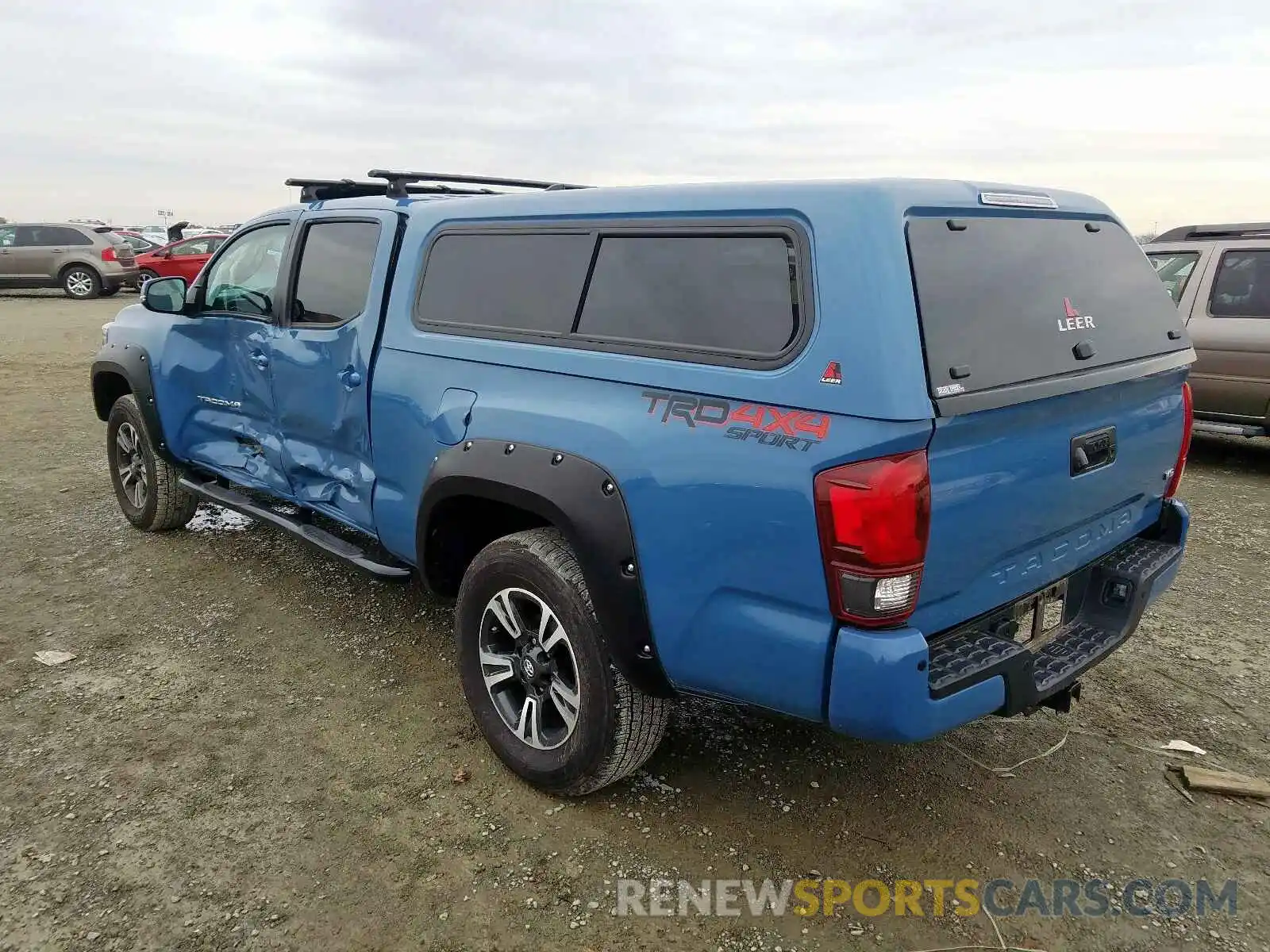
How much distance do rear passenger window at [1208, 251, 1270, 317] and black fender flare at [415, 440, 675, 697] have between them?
21.0 ft

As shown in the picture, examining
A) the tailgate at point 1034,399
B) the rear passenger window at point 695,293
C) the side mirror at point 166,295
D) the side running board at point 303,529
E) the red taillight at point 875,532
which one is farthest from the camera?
the side mirror at point 166,295

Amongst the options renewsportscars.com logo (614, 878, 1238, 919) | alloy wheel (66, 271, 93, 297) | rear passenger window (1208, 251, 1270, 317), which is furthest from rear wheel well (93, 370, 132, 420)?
alloy wheel (66, 271, 93, 297)

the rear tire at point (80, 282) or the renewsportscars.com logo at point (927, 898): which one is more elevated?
the rear tire at point (80, 282)

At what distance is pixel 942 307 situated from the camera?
7.21ft

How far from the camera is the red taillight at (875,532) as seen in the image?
2.04 meters

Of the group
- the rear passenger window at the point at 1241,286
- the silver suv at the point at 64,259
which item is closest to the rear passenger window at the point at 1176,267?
the rear passenger window at the point at 1241,286

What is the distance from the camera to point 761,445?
2.20 meters

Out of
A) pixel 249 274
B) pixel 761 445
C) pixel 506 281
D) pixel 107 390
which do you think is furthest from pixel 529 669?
pixel 107 390

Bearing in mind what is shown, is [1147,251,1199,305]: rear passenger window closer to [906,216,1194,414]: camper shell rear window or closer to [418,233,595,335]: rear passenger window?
[906,216,1194,414]: camper shell rear window

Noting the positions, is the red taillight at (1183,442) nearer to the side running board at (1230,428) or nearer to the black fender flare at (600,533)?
the black fender flare at (600,533)

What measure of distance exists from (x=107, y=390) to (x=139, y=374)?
68cm

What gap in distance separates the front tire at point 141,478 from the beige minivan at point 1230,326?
696cm

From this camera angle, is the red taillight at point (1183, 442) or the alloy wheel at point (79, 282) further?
the alloy wheel at point (79, 282)

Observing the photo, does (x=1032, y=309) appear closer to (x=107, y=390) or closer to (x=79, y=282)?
(x=107, y=390)
